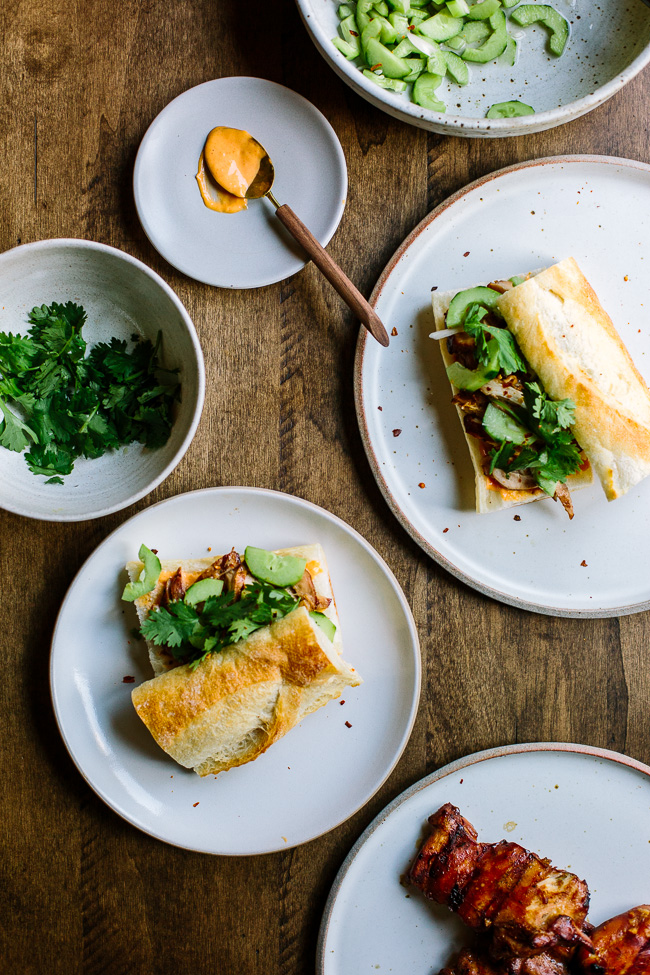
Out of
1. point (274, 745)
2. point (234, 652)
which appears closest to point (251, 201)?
point (234, 652)

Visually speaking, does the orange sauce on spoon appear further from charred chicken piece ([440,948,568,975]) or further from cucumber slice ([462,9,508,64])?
charred chicken piece ([440,948,568,975])

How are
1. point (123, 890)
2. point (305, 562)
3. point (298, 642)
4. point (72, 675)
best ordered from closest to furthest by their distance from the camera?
1. point (298, 642)
2. point (305, 562)
3. point (72, 675)
4. point (123, 890)

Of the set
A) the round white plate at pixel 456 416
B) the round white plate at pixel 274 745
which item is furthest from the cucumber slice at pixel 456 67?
the round white plate at pixel 274 745

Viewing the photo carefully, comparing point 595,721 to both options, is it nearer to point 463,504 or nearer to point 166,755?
point 463,504

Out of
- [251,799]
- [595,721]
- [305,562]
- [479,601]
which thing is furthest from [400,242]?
[251,799]

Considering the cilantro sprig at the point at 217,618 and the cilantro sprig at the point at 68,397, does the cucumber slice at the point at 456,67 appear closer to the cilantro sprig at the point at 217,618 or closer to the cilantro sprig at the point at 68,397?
the cilantro sprig at the point at 68,397

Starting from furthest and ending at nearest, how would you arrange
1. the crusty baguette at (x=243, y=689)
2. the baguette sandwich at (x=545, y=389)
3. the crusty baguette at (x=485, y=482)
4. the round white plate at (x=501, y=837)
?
the round white plate at (x=501, y=837)
the crusty baguette at (x=485, y=482)
the baguette sandwich at (x=545, y=389)
the crusty baguette at (x=243, y=689)
